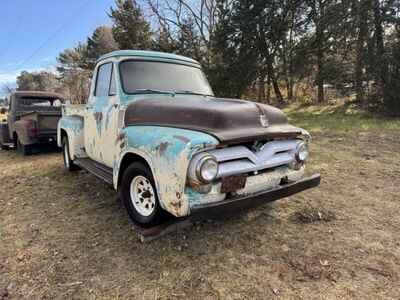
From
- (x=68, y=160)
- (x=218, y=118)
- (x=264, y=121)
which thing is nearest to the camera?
(x=218, y=118)

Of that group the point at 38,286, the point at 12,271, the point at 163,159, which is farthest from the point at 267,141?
the point at 12,271

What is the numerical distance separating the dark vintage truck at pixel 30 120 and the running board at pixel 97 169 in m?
3.29

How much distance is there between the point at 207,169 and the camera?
247cm

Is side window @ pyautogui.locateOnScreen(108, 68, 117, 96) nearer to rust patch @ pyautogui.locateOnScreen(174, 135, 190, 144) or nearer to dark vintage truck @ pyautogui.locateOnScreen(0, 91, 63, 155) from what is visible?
rust patch @ pyautogui.locateOnScreen(174, 135, 190, 144)

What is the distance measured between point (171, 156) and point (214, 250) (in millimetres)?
1121

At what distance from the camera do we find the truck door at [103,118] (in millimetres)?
3789

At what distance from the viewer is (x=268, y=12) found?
18.4m

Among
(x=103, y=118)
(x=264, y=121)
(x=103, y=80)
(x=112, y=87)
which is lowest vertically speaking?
(x=264, y=121)

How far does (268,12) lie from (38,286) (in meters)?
19.6

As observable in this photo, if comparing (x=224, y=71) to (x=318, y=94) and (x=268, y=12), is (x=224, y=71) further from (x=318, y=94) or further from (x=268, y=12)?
(x=318, y=94)

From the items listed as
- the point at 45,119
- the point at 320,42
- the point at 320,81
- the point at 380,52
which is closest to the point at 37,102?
the point at 45,119

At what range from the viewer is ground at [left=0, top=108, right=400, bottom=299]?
94.5 inches

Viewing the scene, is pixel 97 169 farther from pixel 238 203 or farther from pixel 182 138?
pixel 238 203

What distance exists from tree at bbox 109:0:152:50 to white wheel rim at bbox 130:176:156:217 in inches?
779
